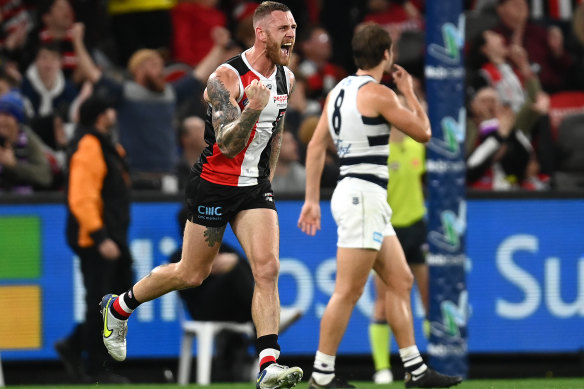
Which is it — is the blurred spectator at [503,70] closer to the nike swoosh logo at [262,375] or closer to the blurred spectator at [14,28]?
the blurred spectator at [14,28]

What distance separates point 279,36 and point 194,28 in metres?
7.50

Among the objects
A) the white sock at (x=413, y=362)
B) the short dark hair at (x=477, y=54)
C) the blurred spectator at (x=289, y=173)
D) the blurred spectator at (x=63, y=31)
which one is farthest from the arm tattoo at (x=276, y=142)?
the short dark hair at (x=477, y=54)

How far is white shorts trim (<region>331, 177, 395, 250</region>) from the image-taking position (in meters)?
8.90

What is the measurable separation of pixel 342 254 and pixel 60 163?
17.5 feet

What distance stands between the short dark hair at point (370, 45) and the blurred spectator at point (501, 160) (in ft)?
14.5

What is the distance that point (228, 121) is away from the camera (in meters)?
7.64

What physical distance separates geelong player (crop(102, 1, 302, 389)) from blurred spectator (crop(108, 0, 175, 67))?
284 inches

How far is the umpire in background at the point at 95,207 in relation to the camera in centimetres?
1140

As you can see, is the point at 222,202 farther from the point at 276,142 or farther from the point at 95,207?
the point at 95,207

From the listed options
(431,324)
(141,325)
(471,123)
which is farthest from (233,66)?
(471,123)

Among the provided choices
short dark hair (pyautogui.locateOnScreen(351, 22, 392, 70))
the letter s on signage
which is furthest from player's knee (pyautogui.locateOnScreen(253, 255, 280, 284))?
the letter s on signage

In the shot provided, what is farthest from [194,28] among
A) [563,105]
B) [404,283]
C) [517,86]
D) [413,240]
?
[404,283]

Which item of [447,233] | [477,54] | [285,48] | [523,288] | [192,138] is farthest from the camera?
[477,54]

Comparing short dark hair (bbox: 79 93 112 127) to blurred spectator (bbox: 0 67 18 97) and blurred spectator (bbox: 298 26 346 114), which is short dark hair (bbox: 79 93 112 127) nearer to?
blurred spectator (bbox: 0 67 18 97)
